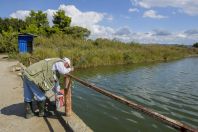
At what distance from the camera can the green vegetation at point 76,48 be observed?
2763cm

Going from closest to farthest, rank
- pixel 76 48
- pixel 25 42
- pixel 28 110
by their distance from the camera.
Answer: pixel 28 110 < pixel 25 42 < pixel 76 48

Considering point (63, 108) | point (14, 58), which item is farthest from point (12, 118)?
point (14, 58)

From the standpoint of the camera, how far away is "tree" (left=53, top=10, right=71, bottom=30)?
183 ft

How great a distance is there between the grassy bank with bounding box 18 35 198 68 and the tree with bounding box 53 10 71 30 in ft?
51.4

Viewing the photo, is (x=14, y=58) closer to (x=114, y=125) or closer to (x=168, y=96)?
(x=168, y=96)

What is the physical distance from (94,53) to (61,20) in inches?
1108

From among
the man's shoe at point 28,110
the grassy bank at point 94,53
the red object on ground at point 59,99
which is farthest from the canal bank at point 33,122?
the grassy bank at point 94,53

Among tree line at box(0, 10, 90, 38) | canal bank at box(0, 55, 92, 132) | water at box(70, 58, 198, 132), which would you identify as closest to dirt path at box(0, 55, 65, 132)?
canal bank at box(0, 55, 92, 132)

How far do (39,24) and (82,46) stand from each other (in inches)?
1031

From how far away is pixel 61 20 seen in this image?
56219 millimetres

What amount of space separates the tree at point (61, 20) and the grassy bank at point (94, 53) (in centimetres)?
1566

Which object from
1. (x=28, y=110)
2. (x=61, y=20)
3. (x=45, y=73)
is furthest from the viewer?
(x=61, y=20)

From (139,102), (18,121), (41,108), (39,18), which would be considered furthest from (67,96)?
(39,18)

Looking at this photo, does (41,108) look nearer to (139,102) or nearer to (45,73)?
(45,73)
